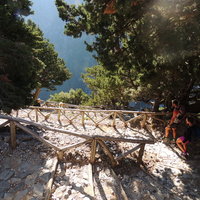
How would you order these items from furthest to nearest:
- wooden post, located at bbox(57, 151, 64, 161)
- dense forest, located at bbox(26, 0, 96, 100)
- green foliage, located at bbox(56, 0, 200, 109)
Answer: dense forest, located at bbox(26, 0, 96, 100), wooden post, located at bbox(57, 151, 64, 161), green foliage, located at bbox(56, 0, 200, 109)

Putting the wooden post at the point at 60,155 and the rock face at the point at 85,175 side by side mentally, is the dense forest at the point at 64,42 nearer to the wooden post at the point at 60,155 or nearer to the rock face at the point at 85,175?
the rock face at the point at 85,175

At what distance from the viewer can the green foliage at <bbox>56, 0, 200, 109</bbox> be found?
4.26 m

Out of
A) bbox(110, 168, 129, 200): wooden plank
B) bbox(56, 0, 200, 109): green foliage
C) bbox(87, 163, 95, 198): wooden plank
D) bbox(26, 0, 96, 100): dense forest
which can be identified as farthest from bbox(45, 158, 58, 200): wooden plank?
bbox(26, 0, 96, 100): dense forest

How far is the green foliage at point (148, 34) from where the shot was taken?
168 inches

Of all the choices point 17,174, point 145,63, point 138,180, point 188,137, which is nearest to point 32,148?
point 17,174

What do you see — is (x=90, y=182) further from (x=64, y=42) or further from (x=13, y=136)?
(x=64, y=42)

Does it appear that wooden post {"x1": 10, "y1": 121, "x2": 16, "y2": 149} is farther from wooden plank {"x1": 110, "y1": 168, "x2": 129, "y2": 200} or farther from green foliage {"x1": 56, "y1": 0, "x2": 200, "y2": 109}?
green foliage {"x1": 56, "y1": 0, "x2": 200, "y2": 109}

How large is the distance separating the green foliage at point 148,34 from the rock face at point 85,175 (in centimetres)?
340

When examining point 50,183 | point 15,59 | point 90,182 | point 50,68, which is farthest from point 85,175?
point 50,68

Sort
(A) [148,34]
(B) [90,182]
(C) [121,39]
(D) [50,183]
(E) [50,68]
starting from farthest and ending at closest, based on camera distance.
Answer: (E) [50,68], (C) [121,39], (A) [148,34], (B) [90,182], (D) [50,183]

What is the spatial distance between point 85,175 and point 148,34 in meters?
4.92

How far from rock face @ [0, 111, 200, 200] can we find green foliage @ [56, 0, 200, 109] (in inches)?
134

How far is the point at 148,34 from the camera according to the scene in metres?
5.21

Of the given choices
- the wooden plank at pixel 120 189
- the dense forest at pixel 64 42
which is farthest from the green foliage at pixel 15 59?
the dense forest at pixel 64 42
